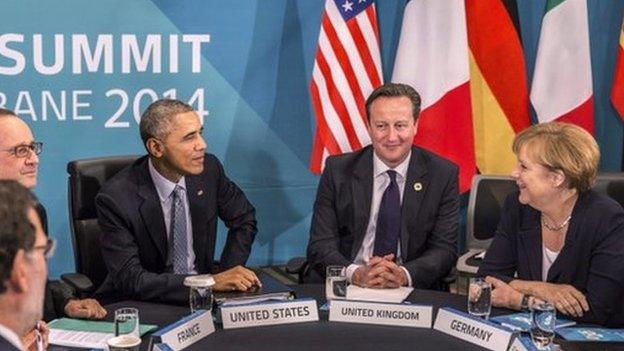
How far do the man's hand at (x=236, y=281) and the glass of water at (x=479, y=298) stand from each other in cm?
79

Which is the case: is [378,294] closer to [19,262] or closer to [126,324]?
[126,324]

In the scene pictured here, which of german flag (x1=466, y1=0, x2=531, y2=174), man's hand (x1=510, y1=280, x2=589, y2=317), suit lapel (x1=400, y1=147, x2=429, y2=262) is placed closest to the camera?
man's hand (x1=510, y1=280, x2=589, y2=317)

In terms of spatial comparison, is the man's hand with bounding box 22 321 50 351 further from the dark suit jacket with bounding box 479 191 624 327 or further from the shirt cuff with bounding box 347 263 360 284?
the dark suit jacket with bounding box 479 191 624 327

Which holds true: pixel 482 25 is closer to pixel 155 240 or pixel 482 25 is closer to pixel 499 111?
pixel 499 111

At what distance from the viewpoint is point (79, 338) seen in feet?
10.3

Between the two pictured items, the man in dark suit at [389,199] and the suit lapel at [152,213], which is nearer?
the suit lapel at [152,213]

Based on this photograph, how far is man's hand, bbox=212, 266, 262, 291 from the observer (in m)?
3.67

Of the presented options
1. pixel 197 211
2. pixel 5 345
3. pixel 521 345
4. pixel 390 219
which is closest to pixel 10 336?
pixel 5 345

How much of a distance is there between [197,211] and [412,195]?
0.98m

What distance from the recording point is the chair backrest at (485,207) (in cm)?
539

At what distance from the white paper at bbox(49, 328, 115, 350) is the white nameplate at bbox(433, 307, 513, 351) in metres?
1.08

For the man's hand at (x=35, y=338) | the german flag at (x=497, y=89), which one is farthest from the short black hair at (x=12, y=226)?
the german flag at (x=497, y=89)

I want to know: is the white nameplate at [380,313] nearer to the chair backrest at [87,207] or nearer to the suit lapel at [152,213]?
the suit lapel at [152,213]

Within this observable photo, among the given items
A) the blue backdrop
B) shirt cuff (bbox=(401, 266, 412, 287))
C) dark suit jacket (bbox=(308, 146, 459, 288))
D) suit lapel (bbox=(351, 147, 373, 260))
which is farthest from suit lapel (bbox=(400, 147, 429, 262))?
the blue backdrop
